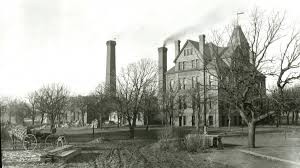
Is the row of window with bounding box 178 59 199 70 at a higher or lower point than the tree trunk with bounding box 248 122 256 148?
higher

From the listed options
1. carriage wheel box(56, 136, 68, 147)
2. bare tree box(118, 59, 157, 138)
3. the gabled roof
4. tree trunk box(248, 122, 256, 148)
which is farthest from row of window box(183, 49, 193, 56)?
tree trunk box(248, 122, 256, 148)

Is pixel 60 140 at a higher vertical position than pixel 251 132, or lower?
lower

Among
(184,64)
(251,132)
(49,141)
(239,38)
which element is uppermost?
(184,64)

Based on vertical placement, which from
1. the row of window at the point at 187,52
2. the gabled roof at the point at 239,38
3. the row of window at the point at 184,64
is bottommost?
the gabled roof at the point at 239,38

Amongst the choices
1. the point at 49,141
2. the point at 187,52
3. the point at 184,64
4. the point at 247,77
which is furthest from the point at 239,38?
the point at 184,64

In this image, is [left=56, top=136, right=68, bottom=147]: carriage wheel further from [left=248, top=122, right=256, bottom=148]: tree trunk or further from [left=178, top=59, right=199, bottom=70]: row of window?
[left=178, top=59, right=199, bottom=70]: row of window

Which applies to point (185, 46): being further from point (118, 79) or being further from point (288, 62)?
point (288, 62)

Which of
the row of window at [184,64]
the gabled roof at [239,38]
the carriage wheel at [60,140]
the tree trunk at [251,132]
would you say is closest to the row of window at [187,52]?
the row of window at [184,64]

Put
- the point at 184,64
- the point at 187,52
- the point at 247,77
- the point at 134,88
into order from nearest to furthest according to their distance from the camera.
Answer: the point at 247,77 < the point at 134,88 < the point at 187,52 < the point at 184,64

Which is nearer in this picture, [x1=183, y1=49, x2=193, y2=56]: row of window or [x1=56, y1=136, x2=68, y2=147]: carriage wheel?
[x1=56, y1=136, x2=68, y2=147]: carriage wheel

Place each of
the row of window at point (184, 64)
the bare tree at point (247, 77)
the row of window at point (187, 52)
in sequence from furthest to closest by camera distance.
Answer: the row of window at point (187, 52) < the row of window at point (184, 64) < the bare tree at point (247, 77)

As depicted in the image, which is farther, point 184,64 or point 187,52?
point 184,64

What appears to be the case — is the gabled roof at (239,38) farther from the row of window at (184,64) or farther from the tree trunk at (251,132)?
the row of window at (184,64)

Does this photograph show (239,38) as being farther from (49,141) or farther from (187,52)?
(187,52)
